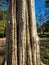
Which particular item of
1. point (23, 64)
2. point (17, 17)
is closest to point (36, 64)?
point (23, 64)

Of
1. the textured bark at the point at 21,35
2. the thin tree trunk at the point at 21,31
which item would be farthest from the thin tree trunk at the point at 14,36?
the thin tree trunk at the point at 21,31

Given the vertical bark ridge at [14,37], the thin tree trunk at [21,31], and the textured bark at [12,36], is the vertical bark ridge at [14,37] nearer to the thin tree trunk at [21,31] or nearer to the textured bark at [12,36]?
the textured bark at [12,36]

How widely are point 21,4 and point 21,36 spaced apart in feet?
2.94

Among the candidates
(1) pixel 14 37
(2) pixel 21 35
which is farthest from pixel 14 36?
(2) pixel 21 35

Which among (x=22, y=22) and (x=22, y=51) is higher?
(x=22, y=22)

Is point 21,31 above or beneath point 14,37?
above

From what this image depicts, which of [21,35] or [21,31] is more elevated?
[21,31]

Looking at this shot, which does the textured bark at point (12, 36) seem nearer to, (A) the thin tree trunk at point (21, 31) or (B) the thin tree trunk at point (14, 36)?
(B) the thin tree trunk at point (14, 36)

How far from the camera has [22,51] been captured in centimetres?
664

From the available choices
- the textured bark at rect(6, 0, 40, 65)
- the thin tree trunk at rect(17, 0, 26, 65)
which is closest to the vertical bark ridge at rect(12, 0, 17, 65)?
the textured bark at rect(6, 0, 40, 65)

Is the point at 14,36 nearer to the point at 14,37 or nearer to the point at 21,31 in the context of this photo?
the point at 14,37

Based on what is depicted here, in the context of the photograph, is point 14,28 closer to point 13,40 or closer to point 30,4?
point 13,40

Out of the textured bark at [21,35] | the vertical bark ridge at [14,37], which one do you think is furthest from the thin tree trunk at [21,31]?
the vertical bark ridge at [14,37]

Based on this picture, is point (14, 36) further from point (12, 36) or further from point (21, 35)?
point (21, 35)
